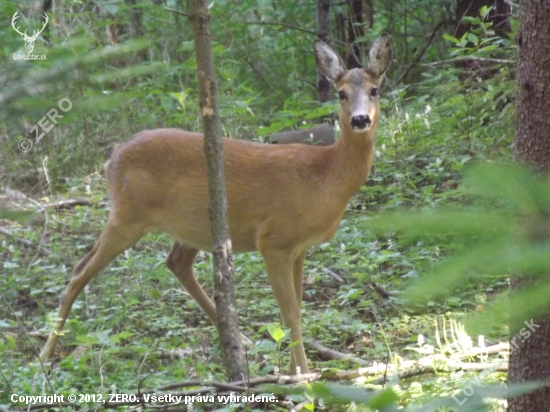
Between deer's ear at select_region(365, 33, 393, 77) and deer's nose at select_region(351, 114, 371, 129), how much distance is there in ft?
1.96

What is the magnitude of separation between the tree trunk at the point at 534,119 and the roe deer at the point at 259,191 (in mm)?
2203

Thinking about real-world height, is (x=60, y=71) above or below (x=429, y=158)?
above

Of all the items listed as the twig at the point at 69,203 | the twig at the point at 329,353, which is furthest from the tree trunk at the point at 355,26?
the twig at the point at 329,353

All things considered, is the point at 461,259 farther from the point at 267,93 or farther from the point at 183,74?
the point at 267,93

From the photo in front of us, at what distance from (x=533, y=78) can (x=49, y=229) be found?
5.46m

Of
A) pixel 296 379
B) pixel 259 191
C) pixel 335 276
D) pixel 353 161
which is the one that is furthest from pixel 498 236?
pixel 335 276

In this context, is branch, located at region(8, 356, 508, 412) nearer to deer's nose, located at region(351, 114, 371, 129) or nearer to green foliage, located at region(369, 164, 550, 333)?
deer's nose, located at region(351, 114, 371, 129)

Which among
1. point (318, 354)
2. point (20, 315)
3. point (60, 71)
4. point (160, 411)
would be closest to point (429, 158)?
point (318, 354)

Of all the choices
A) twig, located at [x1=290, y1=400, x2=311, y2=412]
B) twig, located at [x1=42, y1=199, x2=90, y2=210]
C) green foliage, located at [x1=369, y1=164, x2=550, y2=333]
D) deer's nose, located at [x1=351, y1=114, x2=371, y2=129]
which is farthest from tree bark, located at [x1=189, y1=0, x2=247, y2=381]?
twig, located at [x1=42, y1=199, x2=90, y2=210]

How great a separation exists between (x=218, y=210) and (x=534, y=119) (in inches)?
67.6

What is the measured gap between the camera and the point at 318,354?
5.41m

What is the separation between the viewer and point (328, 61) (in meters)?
5.95

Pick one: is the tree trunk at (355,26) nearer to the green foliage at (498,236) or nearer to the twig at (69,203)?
the twig at (69,203)

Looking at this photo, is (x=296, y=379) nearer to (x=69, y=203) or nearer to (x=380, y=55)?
(x=380, y=55)
